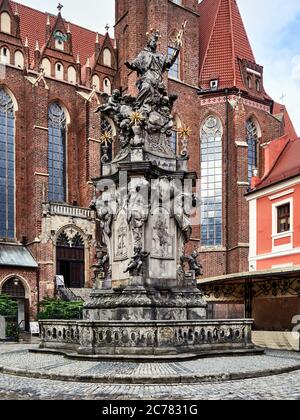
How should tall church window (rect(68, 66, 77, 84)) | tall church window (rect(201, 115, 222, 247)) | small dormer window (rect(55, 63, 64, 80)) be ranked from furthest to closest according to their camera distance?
tall church window (rect(68, 66, 77, 84)) → small dormer window (rect(55, 63, 64, 80)) → tall church window (rect(201, 115, 222, 247))

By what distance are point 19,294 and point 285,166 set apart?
59.2 ft

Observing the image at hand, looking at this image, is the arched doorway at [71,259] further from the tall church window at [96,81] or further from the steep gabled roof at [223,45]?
the steep gabled roof at [223,45]

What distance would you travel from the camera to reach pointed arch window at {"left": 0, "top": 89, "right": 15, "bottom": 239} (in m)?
37.8

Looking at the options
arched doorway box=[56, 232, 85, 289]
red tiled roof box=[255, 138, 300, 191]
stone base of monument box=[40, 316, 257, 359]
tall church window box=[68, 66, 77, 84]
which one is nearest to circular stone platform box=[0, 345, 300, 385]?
stone base of monument box=[40, 316, 257, 359]

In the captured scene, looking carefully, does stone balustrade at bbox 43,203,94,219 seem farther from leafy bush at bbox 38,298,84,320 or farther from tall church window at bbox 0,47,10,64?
tall church window at bbox 0,47,10,64

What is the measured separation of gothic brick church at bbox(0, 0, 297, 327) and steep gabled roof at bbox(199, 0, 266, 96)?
3.9 inches

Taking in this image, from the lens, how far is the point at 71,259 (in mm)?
38531

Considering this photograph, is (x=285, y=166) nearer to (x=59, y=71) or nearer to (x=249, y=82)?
(x=249, y=82)

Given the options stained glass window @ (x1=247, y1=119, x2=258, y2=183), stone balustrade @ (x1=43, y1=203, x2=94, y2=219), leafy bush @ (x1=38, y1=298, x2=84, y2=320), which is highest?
stained glass window @ (x1=247, y1=119, x2=258, y2=183)

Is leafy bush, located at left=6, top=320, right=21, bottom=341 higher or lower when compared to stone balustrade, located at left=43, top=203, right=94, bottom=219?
lower

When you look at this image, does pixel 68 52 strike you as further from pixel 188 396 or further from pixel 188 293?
pixel 188 396

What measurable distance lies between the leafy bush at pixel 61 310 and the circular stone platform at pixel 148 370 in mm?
19112

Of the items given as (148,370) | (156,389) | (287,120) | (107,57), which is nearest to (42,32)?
(107,57)

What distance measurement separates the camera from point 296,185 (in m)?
26.9
